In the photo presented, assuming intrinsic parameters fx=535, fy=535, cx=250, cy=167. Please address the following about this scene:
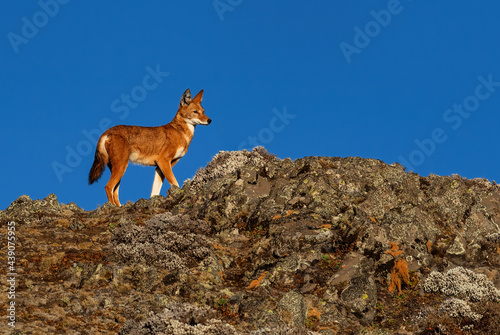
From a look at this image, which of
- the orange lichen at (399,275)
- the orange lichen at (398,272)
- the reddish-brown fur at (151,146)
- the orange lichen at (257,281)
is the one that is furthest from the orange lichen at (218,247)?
the reddish-brown fur at (151,146)

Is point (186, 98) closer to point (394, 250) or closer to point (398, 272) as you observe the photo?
point (394, 250)

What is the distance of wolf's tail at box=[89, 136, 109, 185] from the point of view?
64.1 feet

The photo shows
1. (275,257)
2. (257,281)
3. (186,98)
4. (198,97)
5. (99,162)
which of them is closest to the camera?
(257,281)

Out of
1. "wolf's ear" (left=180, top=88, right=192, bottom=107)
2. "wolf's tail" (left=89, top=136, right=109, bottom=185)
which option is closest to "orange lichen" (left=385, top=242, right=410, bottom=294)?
"wolf's tail" (left=89, top=136, right=109, bottom=185)

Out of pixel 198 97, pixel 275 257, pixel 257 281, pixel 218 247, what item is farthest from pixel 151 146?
pixel 257 281

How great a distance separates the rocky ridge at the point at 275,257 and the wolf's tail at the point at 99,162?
88.3 inches

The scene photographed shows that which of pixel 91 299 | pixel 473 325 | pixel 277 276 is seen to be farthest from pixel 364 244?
pixel 91 299

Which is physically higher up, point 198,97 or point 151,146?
point 198,97

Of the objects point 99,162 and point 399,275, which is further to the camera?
point 99,162

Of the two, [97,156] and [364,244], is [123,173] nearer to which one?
[97,156]

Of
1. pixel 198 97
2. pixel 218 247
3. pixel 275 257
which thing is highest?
pixel 198 97

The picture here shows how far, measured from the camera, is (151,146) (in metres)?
20.9

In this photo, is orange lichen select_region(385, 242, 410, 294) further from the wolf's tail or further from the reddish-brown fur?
the wolf's tail

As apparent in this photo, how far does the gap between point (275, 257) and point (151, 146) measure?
30.3 ft
